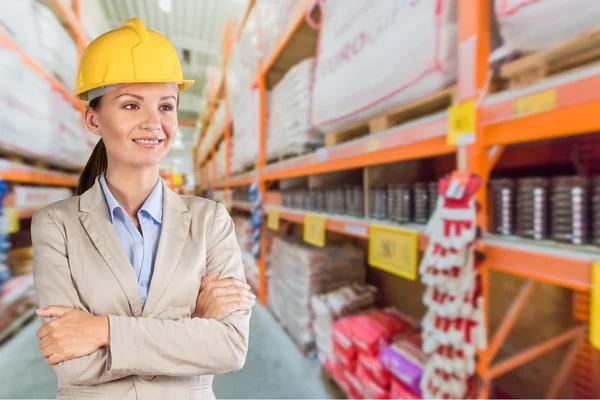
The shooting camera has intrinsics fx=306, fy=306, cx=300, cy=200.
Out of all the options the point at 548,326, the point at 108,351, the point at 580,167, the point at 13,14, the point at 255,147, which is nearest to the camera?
the point at 108,351

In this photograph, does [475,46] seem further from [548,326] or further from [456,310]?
[548,326]

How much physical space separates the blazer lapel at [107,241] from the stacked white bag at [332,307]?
68.3 inches

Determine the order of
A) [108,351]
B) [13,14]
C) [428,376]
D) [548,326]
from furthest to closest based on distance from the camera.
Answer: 1. [13,14]
2. [548,326]
3. [428,376]
4. [108,351]

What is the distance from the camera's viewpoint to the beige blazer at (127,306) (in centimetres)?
62

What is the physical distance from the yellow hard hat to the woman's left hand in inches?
18.7

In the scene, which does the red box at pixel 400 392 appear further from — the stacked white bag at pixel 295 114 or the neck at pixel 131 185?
the stacked white bag at pixel 295 114

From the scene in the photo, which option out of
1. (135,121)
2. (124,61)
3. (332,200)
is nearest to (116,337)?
(135,121)

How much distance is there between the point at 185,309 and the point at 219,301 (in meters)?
0.08

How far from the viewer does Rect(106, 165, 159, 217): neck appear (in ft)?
2.39

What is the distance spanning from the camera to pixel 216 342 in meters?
0.69

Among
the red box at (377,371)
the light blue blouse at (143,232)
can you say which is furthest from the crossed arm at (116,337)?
the red box at (377,371)

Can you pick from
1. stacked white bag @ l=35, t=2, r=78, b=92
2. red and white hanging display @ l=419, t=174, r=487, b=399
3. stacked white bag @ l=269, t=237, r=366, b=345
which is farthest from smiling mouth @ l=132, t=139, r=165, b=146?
stacked white bag @ l=35, t=2, r=78, b=92

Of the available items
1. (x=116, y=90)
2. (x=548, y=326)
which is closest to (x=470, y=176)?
(x=116, y=90)

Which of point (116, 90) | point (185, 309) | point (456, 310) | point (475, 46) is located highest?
point (475, 46)
